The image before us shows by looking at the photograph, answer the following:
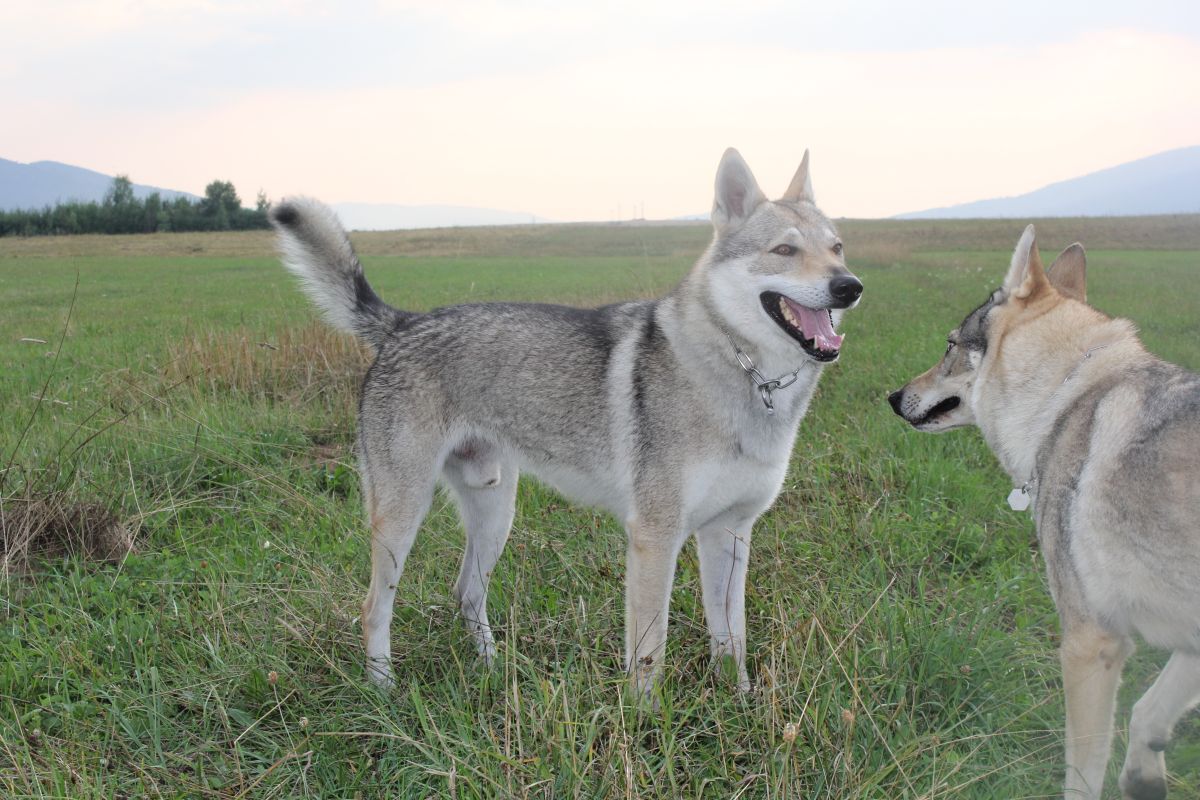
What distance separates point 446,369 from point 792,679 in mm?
1950

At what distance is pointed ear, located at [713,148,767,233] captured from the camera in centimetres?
381

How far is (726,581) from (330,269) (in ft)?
7.79

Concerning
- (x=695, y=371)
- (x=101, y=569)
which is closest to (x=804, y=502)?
(x=695, y=371)

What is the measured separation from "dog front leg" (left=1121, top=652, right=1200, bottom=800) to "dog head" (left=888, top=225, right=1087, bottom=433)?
126 cm

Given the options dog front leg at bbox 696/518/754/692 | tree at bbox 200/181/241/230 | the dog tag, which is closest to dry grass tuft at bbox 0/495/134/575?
dog front leg at bbox 696/518/754/692

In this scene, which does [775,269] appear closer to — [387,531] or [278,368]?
[387,531]

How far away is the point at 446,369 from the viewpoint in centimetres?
383

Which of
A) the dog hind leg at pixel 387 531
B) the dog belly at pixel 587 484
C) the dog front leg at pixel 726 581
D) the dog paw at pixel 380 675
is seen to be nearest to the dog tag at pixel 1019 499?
the dog front leg at pixel 726 581

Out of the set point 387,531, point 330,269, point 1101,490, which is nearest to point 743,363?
point 1101,490

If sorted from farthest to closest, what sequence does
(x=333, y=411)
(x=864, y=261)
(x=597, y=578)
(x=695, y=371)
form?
1. (x=864, y=261)
2. (x=333, y=411)
3. (x=597, y=578)
4. (x=695, y=371)

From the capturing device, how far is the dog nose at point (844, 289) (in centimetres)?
334

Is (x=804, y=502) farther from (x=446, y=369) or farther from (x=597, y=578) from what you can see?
(x=446, y=369)

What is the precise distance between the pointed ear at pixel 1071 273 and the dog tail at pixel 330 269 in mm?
3046

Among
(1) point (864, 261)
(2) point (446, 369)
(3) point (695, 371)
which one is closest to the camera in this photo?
(3) point (695, 371)
